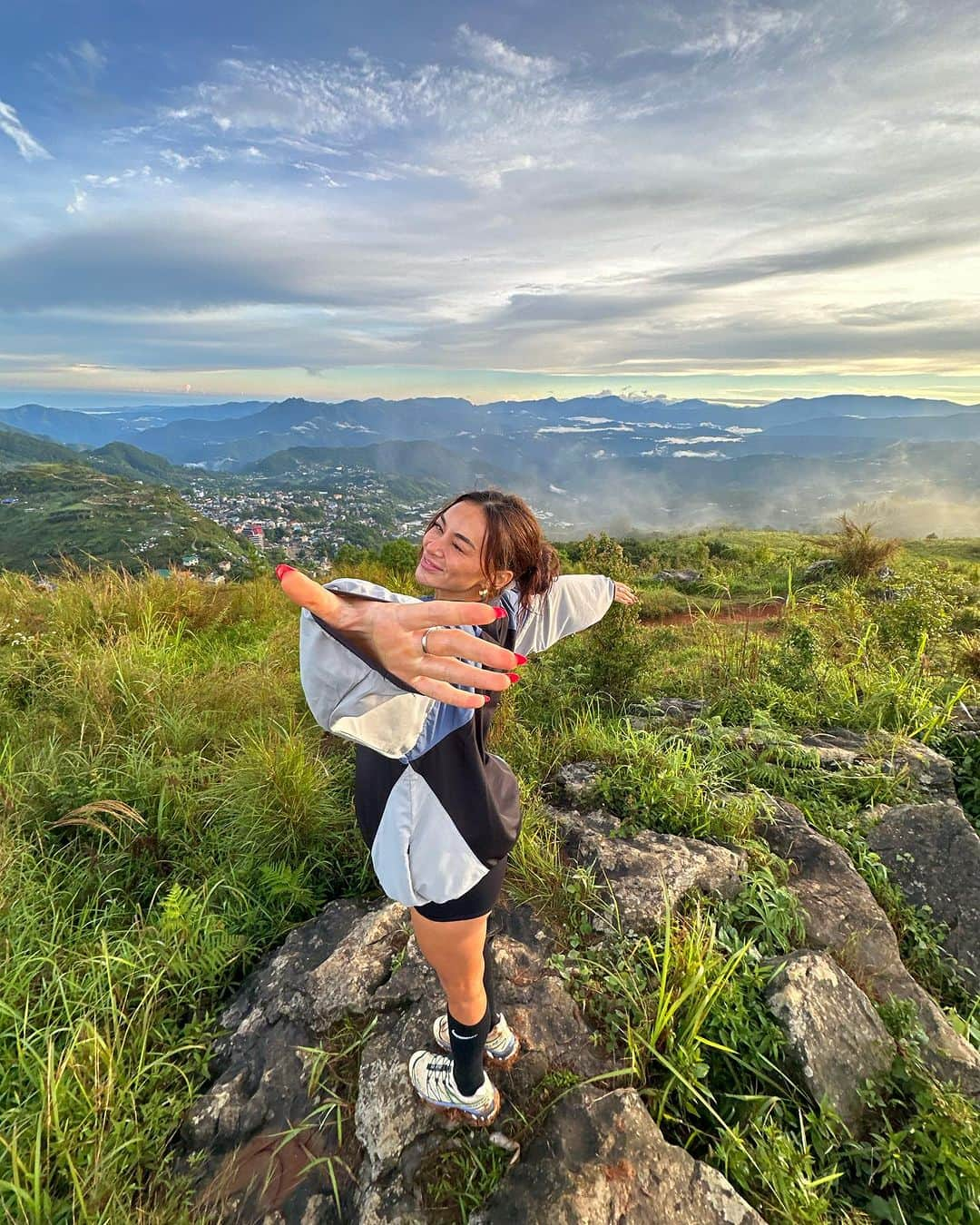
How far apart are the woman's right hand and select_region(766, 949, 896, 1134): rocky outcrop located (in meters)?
1.87

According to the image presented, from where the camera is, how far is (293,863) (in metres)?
3.00

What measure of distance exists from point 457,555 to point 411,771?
64cm

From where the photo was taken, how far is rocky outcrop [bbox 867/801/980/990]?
8.54 ft

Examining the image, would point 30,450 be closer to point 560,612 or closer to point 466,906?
point 560,612

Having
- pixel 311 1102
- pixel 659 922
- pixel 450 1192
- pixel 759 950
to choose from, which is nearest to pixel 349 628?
pixel 450 1192

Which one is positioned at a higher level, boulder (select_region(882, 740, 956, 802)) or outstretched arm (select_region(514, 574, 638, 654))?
outstretched arm (select_region(514, 574, 638, 654))

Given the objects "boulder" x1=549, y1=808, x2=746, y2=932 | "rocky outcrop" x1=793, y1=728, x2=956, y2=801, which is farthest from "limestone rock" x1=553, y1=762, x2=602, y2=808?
"rocky outcrop" x1=793, y1=728, x2=956, y2=801

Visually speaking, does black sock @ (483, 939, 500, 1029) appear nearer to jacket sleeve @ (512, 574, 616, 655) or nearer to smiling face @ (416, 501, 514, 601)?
jacket sleeve @ (512, 574, 616, 655)

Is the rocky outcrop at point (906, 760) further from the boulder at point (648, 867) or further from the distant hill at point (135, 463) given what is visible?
the distant hill at point (135, 463)

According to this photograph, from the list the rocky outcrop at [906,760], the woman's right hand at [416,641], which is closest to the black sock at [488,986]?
the woman's right hand at [416,641]

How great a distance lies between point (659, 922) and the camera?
2.41 meters

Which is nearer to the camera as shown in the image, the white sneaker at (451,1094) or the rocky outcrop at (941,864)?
the white sneaker at (451,1094)

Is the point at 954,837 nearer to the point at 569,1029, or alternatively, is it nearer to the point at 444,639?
the point at 569,1029

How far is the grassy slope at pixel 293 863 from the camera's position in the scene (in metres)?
1.71
